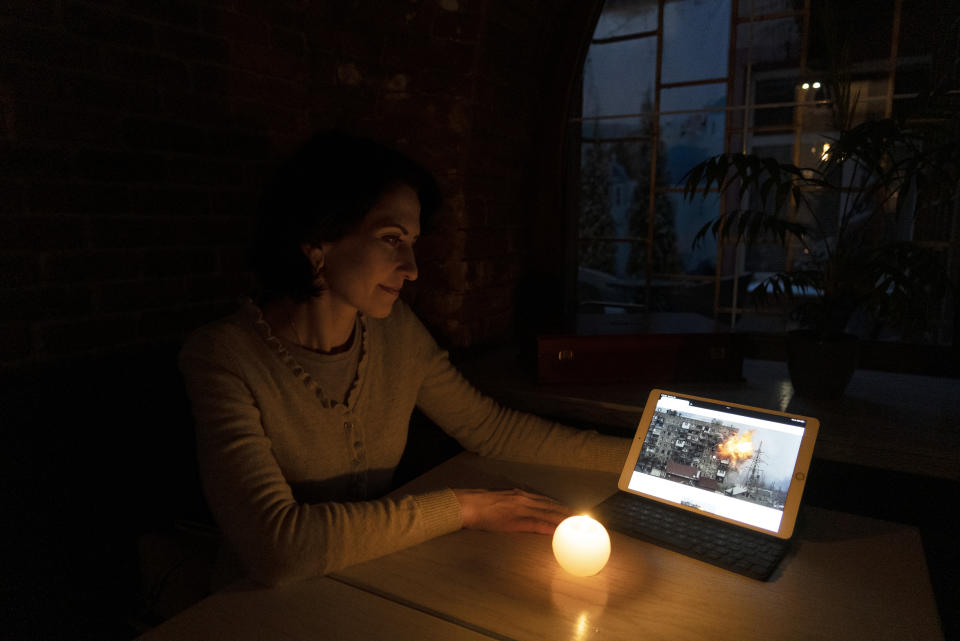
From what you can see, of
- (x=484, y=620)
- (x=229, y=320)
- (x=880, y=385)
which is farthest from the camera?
(x=880, y=385)

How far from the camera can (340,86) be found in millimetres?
2021

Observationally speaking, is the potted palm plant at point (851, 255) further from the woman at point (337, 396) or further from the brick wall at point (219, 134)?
the brick wall at point (219, 134)

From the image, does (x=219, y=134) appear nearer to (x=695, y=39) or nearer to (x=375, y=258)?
(x=375, y=258)

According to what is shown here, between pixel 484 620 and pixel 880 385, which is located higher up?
pixel 880 385

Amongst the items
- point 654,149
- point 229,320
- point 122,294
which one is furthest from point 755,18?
point 122,294

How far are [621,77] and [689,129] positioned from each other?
1.68ft

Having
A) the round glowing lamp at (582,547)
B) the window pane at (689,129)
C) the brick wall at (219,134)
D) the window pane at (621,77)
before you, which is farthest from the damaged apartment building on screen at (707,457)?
the window pane at (621,77)

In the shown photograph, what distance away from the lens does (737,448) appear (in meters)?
1.11

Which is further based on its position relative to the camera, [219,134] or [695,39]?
[695,39]

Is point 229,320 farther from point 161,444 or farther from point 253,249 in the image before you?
point 161,444

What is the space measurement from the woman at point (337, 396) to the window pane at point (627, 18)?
1823mm

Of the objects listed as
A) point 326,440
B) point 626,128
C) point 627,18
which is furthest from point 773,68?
point 326,440

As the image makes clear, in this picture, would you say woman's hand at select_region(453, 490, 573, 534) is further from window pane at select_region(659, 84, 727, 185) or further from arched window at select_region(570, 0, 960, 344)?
window pane at select_region(659, 84, 727, 185)

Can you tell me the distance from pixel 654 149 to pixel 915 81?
3.13ft
